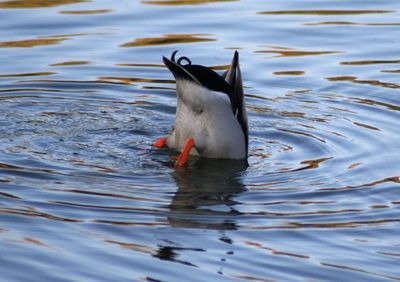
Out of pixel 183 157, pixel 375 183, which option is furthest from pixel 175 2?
pixel 375 183

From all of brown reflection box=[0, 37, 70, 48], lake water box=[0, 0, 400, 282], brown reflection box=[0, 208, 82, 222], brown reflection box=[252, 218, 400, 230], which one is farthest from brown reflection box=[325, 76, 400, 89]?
brown reflection box=[0, 208, 82, 222]

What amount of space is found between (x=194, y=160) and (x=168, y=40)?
3.92 metres

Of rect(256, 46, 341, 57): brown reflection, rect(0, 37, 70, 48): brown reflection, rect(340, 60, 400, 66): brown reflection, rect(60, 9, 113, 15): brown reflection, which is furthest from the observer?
rect(60, 9, 113, 15): brown reflection

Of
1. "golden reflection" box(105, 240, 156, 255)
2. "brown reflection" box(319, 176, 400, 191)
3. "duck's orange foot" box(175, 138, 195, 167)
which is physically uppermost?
"brown reflection" box(319, 176, 400, 191)

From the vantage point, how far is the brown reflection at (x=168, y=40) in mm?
13750

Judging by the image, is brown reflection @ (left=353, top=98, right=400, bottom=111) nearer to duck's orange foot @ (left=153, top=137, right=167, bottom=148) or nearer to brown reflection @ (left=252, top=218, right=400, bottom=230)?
duck's orange foot @ (left=153, top=137, right=167, bottom=148)

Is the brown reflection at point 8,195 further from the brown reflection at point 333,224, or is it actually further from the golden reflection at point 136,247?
the brown reflection at point 333,224

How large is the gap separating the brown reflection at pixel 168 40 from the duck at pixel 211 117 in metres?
3.58

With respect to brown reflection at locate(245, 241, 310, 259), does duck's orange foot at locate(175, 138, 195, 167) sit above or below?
above

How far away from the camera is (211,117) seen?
9.92 meters

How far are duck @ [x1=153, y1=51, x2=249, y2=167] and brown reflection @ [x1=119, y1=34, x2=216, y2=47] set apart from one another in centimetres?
358

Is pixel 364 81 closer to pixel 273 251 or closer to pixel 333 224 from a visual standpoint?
pixel 333 224

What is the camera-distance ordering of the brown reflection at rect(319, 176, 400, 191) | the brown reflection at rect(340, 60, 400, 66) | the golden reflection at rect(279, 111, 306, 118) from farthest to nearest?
the brown reflection at rect(340, 60, 400, 66) → the golden reflection at rect(279, 111, 306, 118) → the brown reflection at rect(319, 176, 400, 191)

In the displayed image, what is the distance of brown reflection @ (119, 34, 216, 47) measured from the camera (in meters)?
13.8
